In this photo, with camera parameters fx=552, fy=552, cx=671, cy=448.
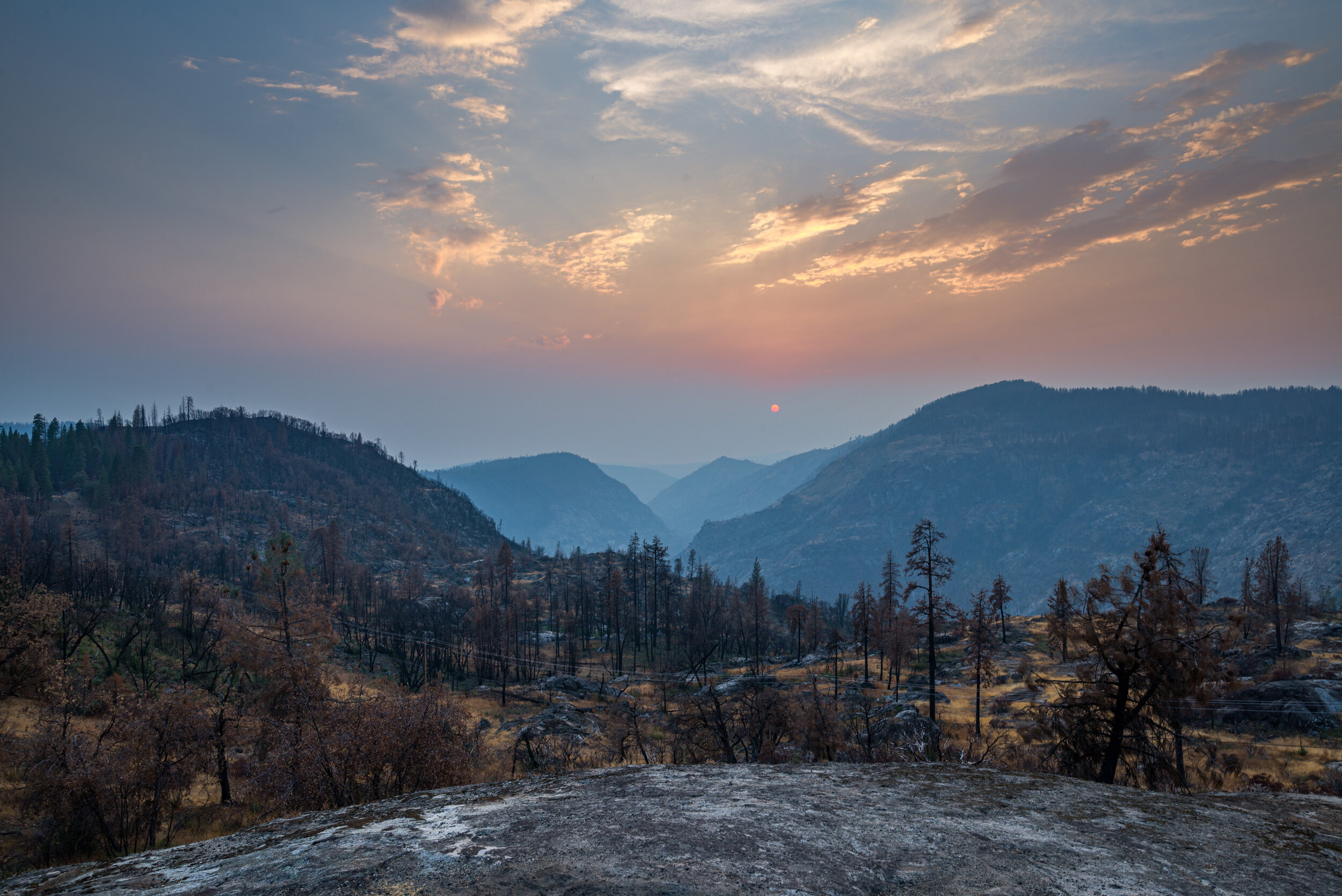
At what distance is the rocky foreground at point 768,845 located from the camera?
20.0 ft

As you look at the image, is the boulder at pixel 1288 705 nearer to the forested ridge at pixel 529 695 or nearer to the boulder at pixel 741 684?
the forested ridge at pixel 529 695

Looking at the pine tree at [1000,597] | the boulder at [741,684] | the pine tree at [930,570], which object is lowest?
the boulder at [741,684]

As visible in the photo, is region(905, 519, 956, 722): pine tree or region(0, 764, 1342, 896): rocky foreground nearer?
region(0, 764, 1342, 896): rocky foreground

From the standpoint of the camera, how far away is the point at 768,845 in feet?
22.3

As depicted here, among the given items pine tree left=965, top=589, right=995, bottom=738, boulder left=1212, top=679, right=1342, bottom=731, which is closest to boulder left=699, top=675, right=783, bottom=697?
pine tree left=965, top=589, right=995, bottom=738

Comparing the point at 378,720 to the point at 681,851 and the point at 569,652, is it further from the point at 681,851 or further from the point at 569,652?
the point at 569,652

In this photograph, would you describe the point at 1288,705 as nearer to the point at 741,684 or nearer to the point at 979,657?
the point at 979,657

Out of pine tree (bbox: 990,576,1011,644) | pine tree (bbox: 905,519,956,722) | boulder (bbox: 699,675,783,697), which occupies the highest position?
pine tree (bbox: 905,519,956,722)

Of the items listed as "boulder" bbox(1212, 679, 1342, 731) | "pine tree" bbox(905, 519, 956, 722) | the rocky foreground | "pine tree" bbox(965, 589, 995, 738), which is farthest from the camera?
"pine tree" bbox(965, 589, 995, 738)

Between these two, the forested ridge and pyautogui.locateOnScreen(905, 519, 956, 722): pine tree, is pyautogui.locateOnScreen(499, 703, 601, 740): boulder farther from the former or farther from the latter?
pyautogui.locateOnScreen(905, 519, 956, 722): pine tree

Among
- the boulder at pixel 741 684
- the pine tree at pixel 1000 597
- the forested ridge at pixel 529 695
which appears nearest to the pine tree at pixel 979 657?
the forested ridge at pixel 529 695

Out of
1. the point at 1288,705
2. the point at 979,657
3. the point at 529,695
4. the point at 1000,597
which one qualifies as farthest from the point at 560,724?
the point at 1000,597

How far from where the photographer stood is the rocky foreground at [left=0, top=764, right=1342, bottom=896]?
240 inches

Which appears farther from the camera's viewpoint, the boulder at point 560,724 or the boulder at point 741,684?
the boulder at point 741,684
